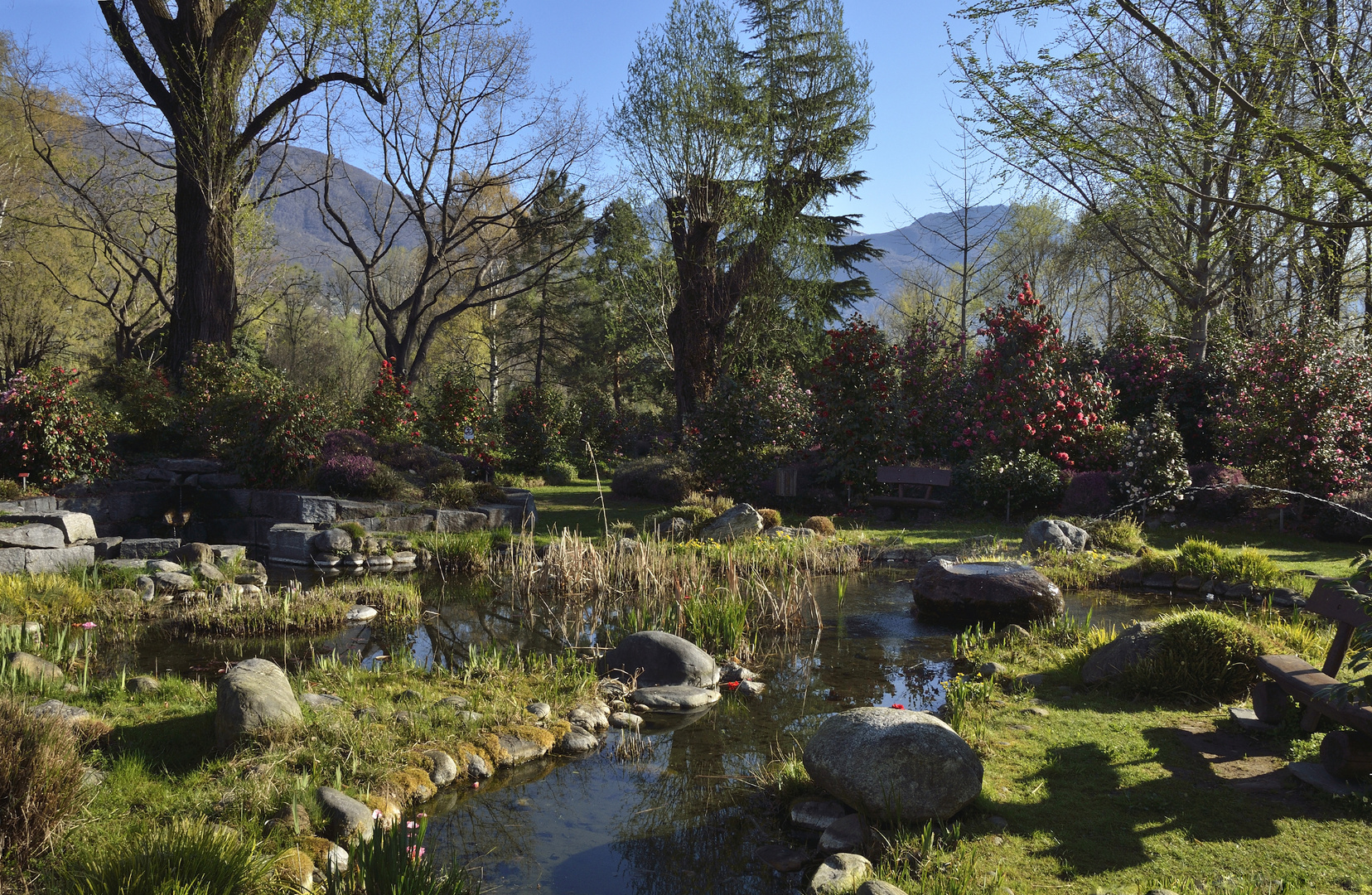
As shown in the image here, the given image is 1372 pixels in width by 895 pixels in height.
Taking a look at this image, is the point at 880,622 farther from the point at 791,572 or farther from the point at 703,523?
the point at 703,523

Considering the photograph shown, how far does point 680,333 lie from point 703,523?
8.71 metres

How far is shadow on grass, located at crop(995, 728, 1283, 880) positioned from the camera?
3354 mm

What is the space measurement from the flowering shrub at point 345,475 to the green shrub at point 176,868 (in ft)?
29.9

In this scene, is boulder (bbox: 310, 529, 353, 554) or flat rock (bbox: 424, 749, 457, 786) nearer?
flat rock (bbox: 424, 749, 457, 786)

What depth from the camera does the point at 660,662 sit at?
588 cm

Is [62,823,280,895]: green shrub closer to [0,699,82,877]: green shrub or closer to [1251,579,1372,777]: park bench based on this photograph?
[0,699,82,877]: green shrub

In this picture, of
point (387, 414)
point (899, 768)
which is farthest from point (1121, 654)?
point (387, 414)

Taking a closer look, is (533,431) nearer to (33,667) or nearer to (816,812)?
(33,667)

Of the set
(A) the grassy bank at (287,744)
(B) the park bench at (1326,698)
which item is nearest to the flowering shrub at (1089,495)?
(B) the park bench at (1326,698)

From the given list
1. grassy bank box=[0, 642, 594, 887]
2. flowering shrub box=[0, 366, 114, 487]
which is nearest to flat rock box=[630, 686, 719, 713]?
grassy bank box=[0, 642, 594, 887]

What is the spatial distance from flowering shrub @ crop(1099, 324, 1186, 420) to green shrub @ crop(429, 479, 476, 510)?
1082 centimetres

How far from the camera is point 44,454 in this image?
1066 cm

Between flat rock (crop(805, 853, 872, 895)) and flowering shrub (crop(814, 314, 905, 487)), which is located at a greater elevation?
flowering shrub (crop(814, 314, 905, 487))

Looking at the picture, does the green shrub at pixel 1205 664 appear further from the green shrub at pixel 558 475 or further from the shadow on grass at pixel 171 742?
the green shrub at pixel 558 475
